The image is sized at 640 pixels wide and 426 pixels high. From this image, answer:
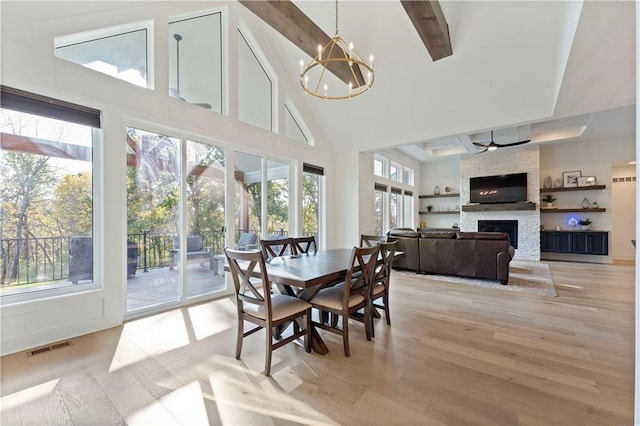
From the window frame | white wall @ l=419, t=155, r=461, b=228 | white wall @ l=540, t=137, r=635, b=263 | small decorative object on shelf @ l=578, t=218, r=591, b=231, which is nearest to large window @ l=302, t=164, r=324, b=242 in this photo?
the window frame

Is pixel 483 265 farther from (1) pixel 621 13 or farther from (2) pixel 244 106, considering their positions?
(2) pixel 244 106

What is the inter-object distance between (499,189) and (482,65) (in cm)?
512

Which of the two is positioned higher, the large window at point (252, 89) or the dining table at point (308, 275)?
the large window at point (252, 89)

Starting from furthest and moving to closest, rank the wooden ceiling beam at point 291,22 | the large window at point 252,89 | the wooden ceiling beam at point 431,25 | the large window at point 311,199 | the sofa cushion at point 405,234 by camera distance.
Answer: the large window at point 311,199
the sofa cushion at point 405,234
the large window at point 252,89
the wooden ceiling beam at point 291,22
the wooden ceiling beam at point 431,25

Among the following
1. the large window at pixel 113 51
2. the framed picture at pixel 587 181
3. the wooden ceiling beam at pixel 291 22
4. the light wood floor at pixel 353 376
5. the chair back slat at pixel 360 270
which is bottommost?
the light wood floor at pixel 353 376

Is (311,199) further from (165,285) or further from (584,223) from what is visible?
(584,223)

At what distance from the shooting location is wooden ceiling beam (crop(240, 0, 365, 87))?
11.0 feet

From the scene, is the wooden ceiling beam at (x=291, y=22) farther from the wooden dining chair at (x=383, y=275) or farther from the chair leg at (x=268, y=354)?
the chair leg at (x=268, y=354)

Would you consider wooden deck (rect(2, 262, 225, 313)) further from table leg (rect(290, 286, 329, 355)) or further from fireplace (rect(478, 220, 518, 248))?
fireplace (rect(478, 220, 518, 248))

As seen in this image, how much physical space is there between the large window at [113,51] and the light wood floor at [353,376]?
2.81 metres

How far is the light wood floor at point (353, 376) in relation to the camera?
→ 5.36 feet

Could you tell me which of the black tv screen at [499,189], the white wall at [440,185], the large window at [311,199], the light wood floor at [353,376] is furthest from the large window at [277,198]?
the white wall at [440,185]

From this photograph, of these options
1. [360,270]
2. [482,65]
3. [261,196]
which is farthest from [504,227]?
[360,270]

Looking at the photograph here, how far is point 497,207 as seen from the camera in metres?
7.83
